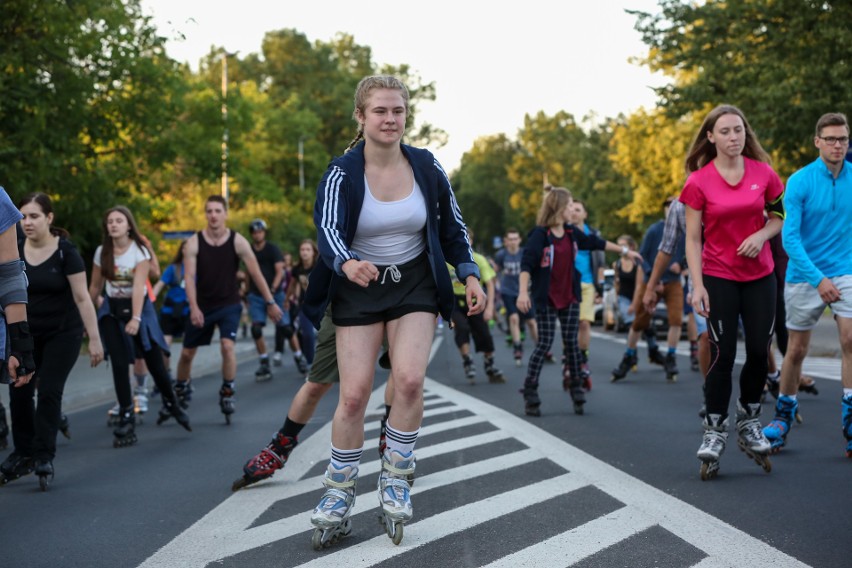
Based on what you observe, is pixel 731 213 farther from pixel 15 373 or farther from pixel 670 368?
pixel 670 368

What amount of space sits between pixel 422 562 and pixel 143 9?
17.2m

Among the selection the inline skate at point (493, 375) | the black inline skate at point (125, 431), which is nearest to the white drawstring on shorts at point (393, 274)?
the black inline skate at point (125, 431)

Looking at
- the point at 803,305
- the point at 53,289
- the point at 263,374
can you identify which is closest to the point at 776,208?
the point at 803,305

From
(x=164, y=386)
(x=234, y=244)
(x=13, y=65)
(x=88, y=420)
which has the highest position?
(x=13, y=65)

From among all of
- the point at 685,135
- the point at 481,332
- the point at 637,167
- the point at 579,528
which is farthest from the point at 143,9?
the point at 637,167

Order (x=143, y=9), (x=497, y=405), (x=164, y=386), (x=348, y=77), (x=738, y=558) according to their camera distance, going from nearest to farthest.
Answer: (x=738, y=558)
(x=164, y=386)
(x=497, y=405)
(x=143, y=9)
(x=348, y=77)

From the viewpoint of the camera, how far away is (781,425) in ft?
24.2

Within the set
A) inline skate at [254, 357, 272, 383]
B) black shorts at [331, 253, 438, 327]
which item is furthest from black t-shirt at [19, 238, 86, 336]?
inline skate at [254, 357, 272, 383]

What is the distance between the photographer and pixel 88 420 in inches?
457

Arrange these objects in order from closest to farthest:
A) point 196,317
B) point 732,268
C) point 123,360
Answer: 1. point 732,268
2. point 123,360
3. point 196,317

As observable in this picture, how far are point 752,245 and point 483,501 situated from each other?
1981 mm

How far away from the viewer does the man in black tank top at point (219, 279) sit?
1020cm

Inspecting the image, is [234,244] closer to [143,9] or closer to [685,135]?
[143,9]

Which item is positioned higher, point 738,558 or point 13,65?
point 13,65
